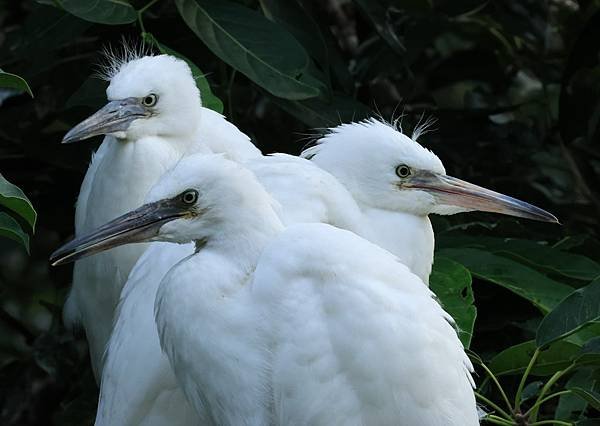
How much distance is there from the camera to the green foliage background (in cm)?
323

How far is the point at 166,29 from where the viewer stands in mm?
3838

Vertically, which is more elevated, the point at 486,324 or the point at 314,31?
the point at 314,31

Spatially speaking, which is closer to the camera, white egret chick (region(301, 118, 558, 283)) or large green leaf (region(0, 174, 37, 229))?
large green leaf (region(0, 174, 37, 229))

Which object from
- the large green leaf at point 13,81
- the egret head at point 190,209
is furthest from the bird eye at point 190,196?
the large green leaf at point 13,81

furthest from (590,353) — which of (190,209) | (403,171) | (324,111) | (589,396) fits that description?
(324,111)

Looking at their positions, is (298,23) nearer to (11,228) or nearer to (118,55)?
(118,55)

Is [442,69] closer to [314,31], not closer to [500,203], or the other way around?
[314,31]

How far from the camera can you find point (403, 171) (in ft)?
10.7

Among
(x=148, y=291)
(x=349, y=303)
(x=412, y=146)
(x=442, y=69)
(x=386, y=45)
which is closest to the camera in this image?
(x=349, y=303)

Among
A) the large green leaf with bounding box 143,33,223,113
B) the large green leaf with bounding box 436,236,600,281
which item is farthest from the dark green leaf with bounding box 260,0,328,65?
the large green leaf with bounding box 436,236,600,281

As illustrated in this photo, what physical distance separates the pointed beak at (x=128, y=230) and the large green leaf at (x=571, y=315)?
915 mm

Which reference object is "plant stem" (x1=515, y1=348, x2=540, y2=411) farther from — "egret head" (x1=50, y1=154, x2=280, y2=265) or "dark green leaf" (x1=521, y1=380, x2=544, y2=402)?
"egret head" (x1=50, y1=154, x2=280, y2=265)

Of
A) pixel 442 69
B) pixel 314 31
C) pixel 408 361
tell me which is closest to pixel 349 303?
pixel 408 361

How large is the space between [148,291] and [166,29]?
1.13 m
